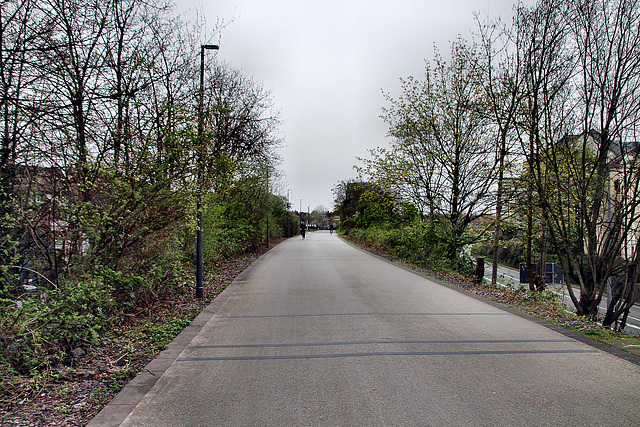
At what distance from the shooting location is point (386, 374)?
4.16m

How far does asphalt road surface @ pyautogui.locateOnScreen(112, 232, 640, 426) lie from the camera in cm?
329

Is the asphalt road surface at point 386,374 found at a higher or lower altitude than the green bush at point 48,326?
lower

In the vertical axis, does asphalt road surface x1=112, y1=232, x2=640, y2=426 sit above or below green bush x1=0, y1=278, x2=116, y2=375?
below

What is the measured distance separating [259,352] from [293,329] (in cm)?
115

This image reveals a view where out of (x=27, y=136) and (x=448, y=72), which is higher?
(x=448, y=72)

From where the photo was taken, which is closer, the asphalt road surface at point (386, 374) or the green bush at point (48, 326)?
the asphalt road surface at point (386, 374)

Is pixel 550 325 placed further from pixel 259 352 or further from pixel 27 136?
pixel 27 136

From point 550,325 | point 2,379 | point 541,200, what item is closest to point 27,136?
point 2,379

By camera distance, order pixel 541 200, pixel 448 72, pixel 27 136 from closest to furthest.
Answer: pixel 27 136 < pixel 541 200 < pixel 448 72

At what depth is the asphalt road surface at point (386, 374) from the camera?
3285mm

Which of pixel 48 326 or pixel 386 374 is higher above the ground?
pixel 48 326

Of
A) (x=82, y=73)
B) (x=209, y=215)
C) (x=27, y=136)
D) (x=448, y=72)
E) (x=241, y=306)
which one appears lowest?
(x=241, y=306)

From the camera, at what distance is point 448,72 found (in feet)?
55.0

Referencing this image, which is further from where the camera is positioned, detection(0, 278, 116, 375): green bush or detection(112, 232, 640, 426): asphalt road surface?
detection(0, 278, 116, 375): green bush
